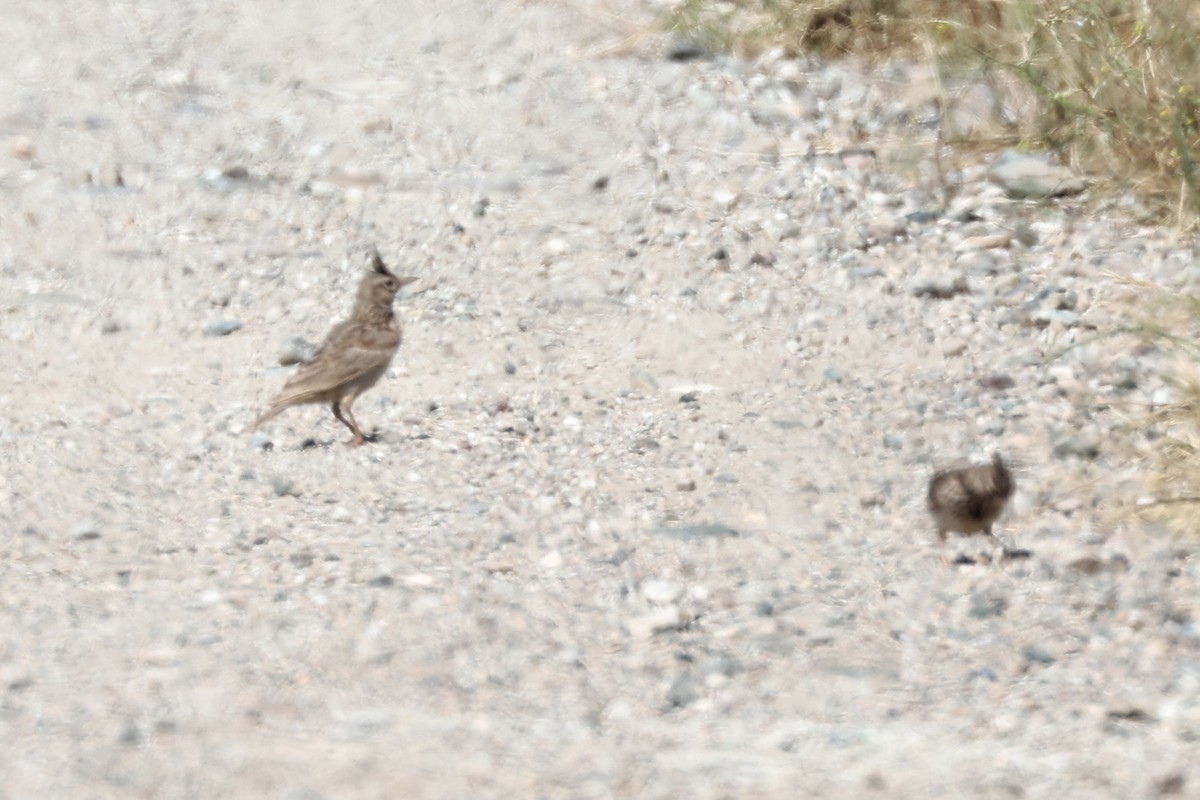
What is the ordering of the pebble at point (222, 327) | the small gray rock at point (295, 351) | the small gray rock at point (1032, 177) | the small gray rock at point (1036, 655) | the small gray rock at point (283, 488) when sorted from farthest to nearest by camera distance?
the small gray rock at point (1032, 177)
the pebble at point (222, 327)
the small gray rock at point (295, 351)
the small gray rock at point (283, 488)
the small gray rock at point (1036, 655)

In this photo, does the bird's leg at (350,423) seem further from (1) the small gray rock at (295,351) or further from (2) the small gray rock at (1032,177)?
(2) the small gray rock at (1032,177)

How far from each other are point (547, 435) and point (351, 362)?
27.5 inches

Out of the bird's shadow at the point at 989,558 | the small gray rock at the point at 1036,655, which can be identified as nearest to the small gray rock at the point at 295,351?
the bird's shadow at the point at 989,558

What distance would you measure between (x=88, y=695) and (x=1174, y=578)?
112 inches

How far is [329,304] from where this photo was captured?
7270 millimetres

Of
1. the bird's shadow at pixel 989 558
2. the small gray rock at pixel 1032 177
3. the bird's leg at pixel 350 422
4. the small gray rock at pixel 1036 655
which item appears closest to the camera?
the small gray rock at pixel 1036 655

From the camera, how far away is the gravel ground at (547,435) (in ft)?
14.6

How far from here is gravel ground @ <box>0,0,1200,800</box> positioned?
446 cm

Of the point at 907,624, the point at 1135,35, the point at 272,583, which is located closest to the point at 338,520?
the point at 272,583

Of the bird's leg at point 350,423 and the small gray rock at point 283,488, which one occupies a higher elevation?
the bird's leg at point 350,423

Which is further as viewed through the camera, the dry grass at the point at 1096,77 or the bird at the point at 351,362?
the dry grass at the point at 1096,77

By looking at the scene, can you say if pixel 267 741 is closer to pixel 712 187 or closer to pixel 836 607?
pixel 836 607

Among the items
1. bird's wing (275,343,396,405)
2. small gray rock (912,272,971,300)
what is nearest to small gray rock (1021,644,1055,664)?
small gray rock (912,272,971,300)

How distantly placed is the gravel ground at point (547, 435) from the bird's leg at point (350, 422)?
69 millimetres
